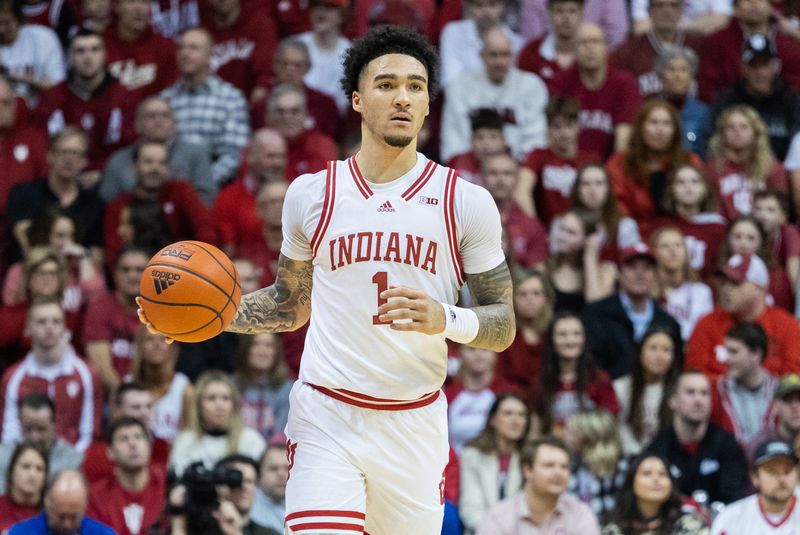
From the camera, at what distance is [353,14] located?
43.2 ft

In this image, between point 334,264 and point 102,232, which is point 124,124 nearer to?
point 102,232

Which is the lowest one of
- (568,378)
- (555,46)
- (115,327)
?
(568,378)

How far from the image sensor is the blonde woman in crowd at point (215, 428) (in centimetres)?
962

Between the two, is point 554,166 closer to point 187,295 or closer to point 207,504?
point 207,504

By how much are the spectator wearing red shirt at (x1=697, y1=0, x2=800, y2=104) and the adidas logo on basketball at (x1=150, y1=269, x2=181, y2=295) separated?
837 cm

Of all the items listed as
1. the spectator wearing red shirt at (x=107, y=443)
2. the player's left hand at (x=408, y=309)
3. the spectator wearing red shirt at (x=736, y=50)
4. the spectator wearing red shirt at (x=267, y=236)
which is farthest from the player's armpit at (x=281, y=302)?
the spectator wearing red shirt at (x=736, y=50)

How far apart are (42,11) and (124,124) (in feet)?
6.16

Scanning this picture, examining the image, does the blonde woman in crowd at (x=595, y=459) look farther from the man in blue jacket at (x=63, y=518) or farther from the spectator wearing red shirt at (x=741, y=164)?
the man in blue jacket at (x=63, y=518)

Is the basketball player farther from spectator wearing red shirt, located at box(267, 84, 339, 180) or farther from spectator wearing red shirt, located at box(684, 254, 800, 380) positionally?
spectator wearing red shirt, located at box(267, 84, 339, 180)

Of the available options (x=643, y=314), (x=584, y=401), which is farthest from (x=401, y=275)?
(x=643, y=314)

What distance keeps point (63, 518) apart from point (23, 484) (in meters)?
0.66

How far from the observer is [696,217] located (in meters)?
11.5

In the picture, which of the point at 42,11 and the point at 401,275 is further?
the point at 42,11

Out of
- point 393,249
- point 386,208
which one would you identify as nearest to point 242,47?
point 386,208
